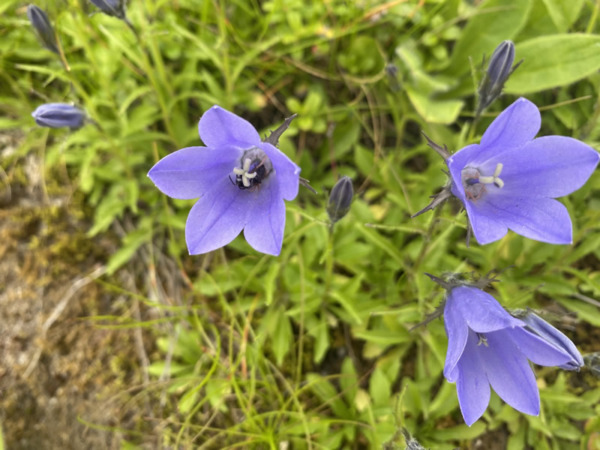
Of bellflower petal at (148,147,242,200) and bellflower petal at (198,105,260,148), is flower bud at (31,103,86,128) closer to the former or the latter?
bellflower petal at (148,147,242,200)

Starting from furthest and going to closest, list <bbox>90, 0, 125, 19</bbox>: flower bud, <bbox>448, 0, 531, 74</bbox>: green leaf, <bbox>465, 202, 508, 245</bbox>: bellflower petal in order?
1. <bbox>448, 0, 531, 74</bbox>: green leaf
2. <bbox>90, 0, 125, 19</bbox>: flower bud
3. <bbox>465, 202, 508, 245</bbox>: bellflower petal

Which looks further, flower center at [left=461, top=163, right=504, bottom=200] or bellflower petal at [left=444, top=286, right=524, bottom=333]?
flower center at [left=461, top=163, right=504, bottom=200]

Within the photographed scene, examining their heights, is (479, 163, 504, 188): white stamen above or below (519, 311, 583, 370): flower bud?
above

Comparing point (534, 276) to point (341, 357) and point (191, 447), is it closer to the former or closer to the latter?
point (341, 357)

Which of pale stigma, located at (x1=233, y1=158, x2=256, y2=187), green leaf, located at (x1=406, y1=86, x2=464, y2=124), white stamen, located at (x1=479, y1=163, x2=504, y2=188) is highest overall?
white stamen, located at (x1=479, y1=163, x2=504, y2=188)

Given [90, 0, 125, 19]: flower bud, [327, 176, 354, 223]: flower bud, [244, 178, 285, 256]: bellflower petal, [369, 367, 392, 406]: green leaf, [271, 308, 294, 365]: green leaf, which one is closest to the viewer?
[244, 178, 285, 256]: bellflower petal

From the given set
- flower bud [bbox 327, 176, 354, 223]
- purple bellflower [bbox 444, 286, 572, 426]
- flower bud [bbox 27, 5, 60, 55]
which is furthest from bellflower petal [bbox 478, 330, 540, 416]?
flower bud [bbox 27, 5, 60, 55]
